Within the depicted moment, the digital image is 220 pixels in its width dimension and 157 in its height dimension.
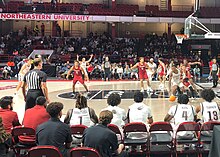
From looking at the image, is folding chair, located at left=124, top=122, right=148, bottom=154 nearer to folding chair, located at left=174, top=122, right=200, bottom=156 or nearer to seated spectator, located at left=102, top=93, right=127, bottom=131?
seated spectator, located at left=102, top=93, right=127, bottom=131

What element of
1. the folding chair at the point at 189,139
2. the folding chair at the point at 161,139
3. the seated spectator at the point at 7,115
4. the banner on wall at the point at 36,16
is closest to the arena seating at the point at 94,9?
the banner on wall at the point at 36,16

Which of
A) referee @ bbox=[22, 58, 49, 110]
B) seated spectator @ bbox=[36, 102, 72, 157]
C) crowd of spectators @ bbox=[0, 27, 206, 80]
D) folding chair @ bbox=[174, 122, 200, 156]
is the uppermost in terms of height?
crowd of spectators @ bbox=[0, 27, 206, 80]

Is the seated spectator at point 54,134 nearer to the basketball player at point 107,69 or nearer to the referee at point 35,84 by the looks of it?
the referee at point 35,84

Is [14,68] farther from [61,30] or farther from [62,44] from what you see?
[61,30]

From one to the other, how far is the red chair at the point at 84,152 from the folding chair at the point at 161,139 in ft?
5.44

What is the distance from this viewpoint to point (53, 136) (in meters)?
4.46

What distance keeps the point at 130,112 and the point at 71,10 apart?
25898 mm

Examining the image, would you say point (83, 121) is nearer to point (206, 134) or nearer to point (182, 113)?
point (182, 113)

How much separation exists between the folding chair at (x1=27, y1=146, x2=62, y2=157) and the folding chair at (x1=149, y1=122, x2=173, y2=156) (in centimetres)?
193

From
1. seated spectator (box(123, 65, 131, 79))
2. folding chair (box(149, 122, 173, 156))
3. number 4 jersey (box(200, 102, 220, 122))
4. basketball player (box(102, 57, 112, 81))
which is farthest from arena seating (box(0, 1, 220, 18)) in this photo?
folding chair (box(149, 122, 173, 156))

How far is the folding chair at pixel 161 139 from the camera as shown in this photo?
538 cm

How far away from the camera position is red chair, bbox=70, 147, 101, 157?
13.1 ft

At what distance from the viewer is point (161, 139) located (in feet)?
18.0

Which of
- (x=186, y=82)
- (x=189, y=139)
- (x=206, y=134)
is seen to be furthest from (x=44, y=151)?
(x=186, y=82)
